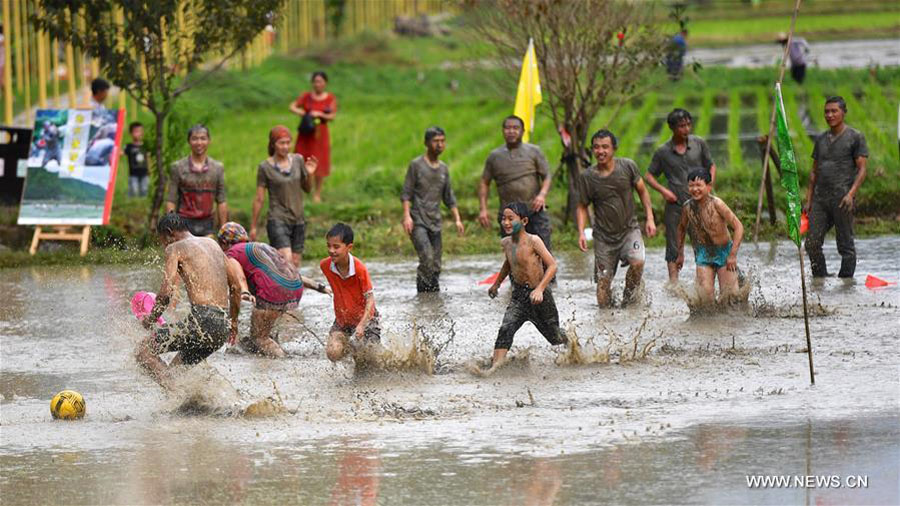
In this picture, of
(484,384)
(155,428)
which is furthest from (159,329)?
(484,384)

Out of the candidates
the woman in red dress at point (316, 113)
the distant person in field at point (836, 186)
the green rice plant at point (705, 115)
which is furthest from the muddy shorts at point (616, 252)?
the green rice plant at point (705, 115)

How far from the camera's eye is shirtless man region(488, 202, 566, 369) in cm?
1130

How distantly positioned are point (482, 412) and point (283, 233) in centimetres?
558

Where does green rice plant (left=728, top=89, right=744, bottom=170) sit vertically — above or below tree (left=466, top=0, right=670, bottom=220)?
below

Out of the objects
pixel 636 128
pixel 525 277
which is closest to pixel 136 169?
pixel 636 128

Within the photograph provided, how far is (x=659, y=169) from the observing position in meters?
14.6

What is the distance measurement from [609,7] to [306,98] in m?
4.36

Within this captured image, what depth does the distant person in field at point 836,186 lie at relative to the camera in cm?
1480

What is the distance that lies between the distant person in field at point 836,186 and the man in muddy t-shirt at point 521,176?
2562 millimetres

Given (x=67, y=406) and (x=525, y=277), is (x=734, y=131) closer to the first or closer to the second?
(x=525, y=277)

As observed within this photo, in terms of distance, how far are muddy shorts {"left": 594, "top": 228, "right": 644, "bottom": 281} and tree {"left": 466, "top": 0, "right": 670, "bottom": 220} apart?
4.73m

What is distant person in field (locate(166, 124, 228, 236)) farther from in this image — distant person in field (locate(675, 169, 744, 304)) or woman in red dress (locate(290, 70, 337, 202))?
woman in red dress (locate(290, 70, 337, 202))

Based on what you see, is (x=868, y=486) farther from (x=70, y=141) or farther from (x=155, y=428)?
(x=70, y=141)

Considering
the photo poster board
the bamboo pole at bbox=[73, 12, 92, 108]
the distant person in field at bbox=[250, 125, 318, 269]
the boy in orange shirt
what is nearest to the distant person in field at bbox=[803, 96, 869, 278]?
the distant person in field at bbox=[250, 125, 318, 269]
